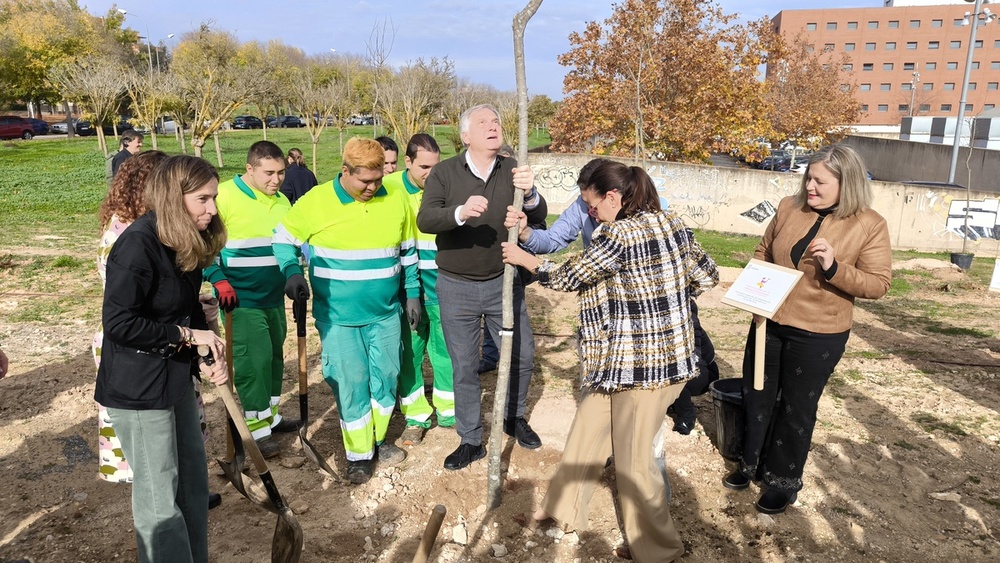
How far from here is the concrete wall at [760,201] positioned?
50.5ft

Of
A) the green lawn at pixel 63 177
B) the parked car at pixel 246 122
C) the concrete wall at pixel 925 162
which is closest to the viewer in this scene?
the green lawn at pixel 63 177

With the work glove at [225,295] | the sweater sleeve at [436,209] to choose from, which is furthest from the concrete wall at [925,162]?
the work glove at [225,295]

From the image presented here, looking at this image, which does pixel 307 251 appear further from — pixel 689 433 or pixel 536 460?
pixel 689 433

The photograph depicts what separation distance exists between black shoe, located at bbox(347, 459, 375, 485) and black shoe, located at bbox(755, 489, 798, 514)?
2287mm

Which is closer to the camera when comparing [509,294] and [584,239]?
[509,294]

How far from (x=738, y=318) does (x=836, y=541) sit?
472cm

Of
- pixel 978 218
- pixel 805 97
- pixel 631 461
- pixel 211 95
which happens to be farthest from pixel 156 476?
pixel 805 97

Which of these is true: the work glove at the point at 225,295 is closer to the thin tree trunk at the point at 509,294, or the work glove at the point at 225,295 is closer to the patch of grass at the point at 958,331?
the thin tree trunk at the point at 509,294

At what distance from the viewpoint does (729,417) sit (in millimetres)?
4234

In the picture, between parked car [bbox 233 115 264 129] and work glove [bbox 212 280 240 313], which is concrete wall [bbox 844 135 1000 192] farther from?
parked car [bbox 233 115 264 129]

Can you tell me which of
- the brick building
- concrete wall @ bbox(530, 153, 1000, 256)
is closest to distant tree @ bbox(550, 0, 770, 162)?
concrete wall @ bbox(530, 153, 1000, 256)

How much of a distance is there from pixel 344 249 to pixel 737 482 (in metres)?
2.73

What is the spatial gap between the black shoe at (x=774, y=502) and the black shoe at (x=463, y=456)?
1.68 m

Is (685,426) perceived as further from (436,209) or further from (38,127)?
(38,127)
